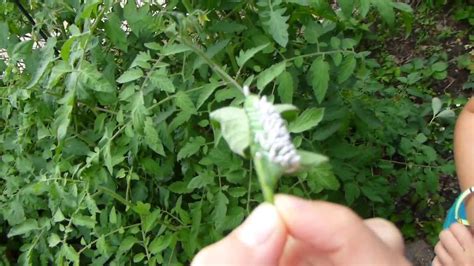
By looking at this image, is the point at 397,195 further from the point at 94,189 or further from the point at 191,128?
the point at 94,189

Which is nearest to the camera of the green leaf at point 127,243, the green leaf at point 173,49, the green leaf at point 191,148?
the green leaf at point 173,49

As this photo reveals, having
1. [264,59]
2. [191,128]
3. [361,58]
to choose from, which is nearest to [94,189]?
[191,128]

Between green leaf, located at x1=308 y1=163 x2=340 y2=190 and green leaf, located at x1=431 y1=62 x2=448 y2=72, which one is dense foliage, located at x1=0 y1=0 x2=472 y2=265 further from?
green leaf, located at x1=431 y1=62 x2=448 y2=72

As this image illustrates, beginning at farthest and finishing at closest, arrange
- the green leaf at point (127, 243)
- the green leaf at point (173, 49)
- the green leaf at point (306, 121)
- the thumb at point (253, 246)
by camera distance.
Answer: the green leaf at point (127, 243) < the green leaf at point (173, 49) < the green leaf at point (306, 121) < the thumb at point (253, 246)

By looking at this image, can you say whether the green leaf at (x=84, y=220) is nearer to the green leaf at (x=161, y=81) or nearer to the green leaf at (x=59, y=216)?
the green leaf at (x=59, y=216)

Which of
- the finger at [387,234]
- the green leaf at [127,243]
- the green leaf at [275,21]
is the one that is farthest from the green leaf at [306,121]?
the green leaf at [127,243]
